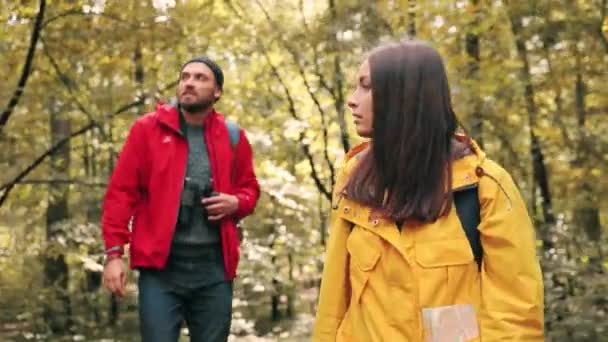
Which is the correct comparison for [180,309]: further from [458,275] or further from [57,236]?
[57,236]

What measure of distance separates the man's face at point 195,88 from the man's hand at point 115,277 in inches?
35.2

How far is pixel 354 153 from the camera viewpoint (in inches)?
92.5

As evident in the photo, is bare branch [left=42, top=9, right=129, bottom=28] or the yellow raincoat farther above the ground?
bare branch [left=42, top=9, right=129, bottom=28]

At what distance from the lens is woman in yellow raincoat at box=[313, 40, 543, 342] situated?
1988 mm

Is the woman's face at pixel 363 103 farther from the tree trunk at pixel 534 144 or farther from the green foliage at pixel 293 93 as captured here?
the tree trunk at pixel 534 144

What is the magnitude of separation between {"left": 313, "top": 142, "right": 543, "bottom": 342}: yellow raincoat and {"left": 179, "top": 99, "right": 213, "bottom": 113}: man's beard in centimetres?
188

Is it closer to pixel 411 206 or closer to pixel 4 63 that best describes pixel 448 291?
pixel 411 206

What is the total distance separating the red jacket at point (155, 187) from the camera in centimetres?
360

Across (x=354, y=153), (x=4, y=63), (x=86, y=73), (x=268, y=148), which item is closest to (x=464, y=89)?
(x=268, y=148)

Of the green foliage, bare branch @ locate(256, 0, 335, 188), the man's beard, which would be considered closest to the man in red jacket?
the man's beard

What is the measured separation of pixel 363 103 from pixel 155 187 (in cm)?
182

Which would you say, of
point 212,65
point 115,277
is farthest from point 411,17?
point 115,277

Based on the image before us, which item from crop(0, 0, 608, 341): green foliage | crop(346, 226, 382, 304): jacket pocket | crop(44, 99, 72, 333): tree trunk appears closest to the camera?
crop(346, 226, 382, 304): jacket pocket

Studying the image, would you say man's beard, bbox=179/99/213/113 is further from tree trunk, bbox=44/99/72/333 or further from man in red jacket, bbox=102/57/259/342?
tree trunk, bbox=44/99/72/333
